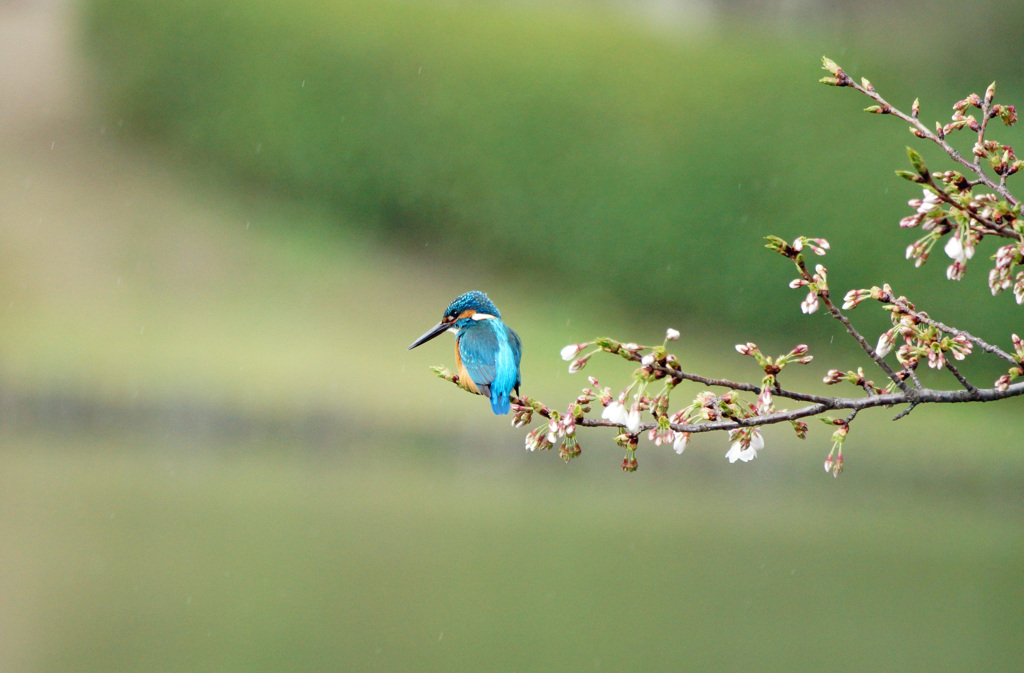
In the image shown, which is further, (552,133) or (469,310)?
(552,133)

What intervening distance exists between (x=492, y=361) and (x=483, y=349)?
0.17ft

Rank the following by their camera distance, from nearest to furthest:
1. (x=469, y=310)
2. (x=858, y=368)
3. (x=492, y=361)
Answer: (x=858, y=368) → (x=492, y=361) → (x=469, y=310)

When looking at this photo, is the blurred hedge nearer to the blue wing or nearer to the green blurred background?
the green blurred background

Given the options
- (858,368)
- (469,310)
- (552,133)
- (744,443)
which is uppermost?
(552,133)

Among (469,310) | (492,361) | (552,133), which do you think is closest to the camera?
(492,361)

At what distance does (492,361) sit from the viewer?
2770 millimetres

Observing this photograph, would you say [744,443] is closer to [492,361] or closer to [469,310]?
[492,361]

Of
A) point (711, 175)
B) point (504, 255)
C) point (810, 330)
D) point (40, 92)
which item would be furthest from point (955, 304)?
point (40, 92)

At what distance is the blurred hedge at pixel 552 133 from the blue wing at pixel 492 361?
11998 millimetres

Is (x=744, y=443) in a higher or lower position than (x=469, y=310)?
lower

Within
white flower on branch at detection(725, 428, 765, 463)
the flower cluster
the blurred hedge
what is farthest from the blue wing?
the blurred hedge

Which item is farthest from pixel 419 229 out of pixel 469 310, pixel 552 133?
pixel 469 310

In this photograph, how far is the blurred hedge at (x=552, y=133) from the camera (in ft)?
48.6

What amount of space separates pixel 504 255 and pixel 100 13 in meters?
7.49
